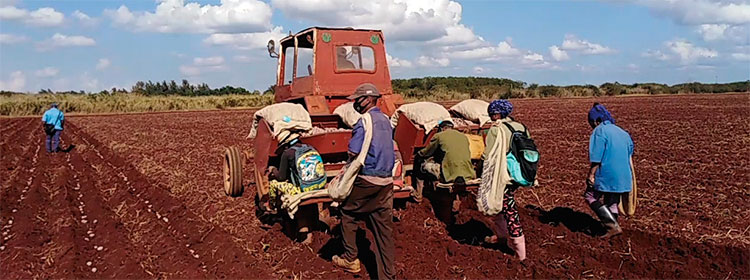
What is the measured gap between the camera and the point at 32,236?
7.01m

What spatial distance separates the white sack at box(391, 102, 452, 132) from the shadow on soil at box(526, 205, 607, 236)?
182 cm

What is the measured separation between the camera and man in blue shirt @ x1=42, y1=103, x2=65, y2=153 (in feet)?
51.5

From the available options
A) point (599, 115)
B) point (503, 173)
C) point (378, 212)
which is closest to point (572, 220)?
point (599, 115)

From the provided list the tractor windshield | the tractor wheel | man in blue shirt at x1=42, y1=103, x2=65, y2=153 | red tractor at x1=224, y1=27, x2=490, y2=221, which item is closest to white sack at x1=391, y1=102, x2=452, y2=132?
red tractor at x1=224, y1=27, x2=490, y2=221

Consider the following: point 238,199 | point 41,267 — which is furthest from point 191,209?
point 41,267

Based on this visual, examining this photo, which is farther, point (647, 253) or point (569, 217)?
point (569, 217)

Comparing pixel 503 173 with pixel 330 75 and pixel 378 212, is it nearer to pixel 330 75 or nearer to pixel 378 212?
pixel 378 212

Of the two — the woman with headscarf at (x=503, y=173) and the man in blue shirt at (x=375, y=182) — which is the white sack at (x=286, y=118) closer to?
the man in blue shirt at (x=375, y=182)

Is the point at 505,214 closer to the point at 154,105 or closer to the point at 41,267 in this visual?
the point at 41,267

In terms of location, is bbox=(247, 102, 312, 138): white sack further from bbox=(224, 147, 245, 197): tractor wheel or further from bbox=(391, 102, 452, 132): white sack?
bbox=(224, 147, 245, 197): tractor wheel

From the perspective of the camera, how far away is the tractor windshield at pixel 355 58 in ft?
27.6

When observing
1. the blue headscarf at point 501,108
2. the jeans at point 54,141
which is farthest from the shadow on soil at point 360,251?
the jeans at point 54,141

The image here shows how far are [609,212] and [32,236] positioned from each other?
6.75m

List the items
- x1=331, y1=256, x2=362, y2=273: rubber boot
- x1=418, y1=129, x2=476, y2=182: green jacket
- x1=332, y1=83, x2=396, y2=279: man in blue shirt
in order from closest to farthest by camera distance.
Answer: x1=332, y1=83, x2=396, y2=279: man in blue shirt
x1=331, y1=256, x2=362, y2=273: rubber boot
x1=418, y1=129, x2=476, y2=182: green jacket
